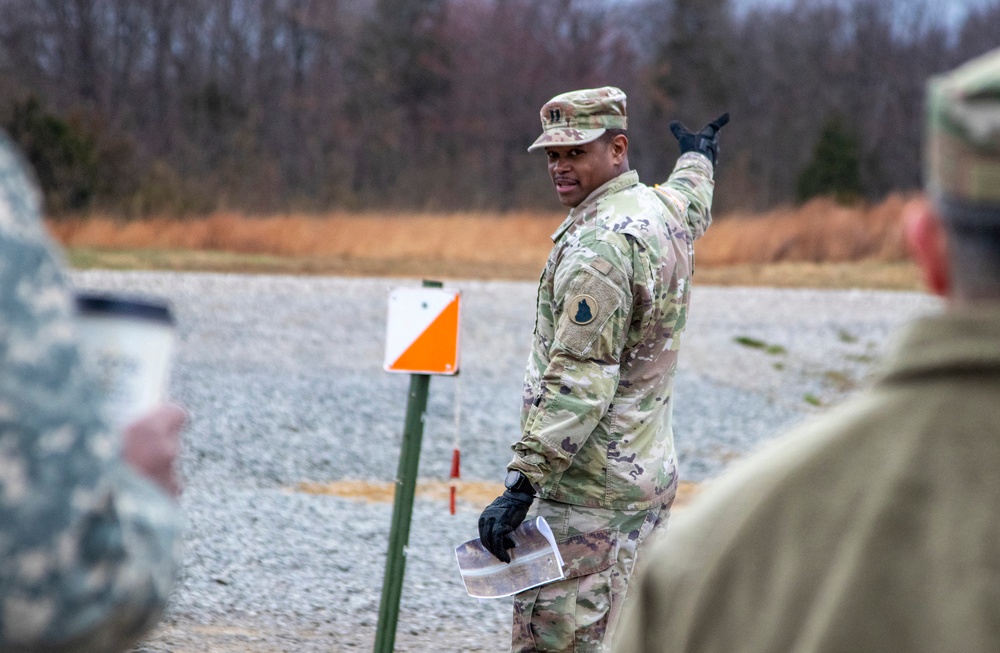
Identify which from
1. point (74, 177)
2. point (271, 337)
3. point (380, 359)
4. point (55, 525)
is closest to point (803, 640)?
point (55, 525)

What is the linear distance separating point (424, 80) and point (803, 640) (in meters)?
49.3

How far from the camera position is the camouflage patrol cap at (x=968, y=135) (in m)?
1.35

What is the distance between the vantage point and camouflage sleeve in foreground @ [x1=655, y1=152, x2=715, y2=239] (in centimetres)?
461

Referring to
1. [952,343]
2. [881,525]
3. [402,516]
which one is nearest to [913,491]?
[881,525]

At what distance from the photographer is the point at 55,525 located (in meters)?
1.63

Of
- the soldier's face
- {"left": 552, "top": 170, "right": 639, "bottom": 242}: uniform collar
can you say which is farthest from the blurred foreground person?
the soldier's face

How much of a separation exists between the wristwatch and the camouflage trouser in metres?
0.17

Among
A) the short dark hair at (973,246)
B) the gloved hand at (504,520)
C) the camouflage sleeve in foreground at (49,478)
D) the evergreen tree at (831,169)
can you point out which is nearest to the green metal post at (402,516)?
the gloved hand at (504,520)

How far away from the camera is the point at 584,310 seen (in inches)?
157

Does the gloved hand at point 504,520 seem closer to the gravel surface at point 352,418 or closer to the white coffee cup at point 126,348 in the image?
the gravel surface at point 352,418

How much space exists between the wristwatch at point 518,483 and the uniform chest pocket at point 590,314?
395 millimetres

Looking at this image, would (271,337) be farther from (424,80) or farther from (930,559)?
(424,80)

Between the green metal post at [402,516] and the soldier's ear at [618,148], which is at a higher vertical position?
the soldier's ear at [618,148]

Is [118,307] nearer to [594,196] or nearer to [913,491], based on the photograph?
[913,491]
